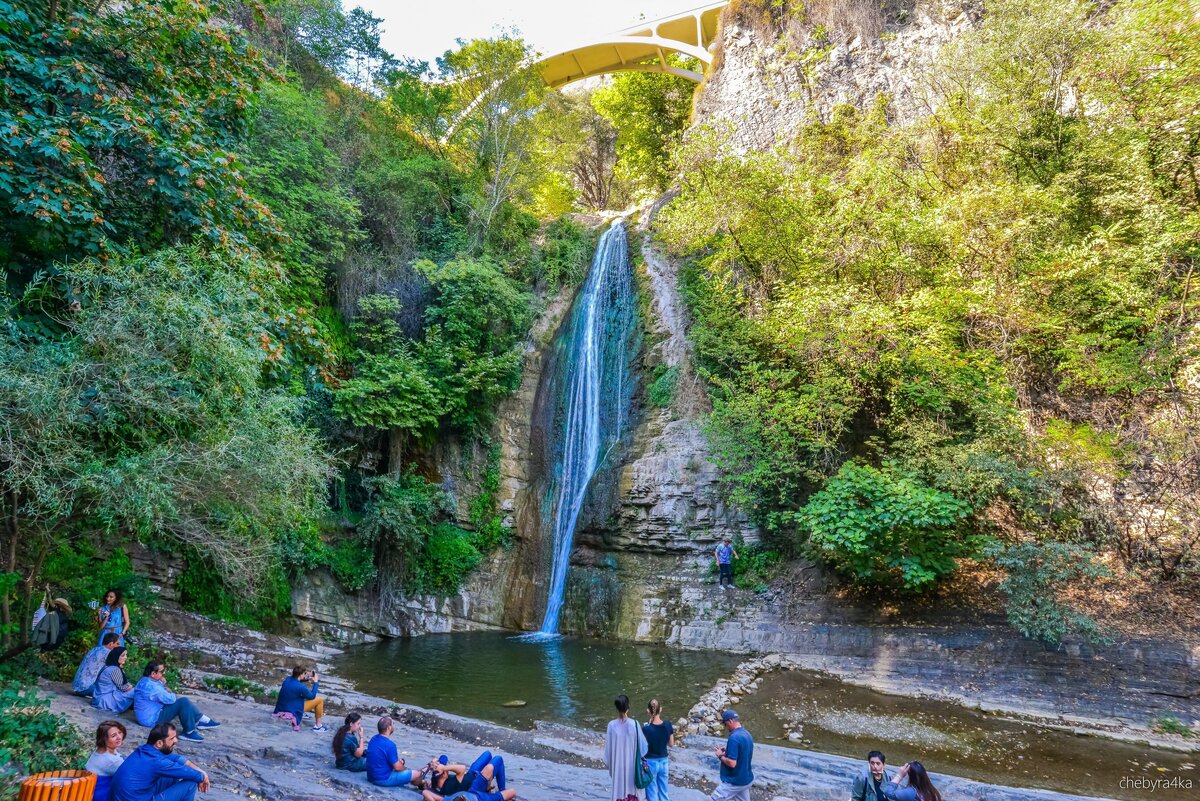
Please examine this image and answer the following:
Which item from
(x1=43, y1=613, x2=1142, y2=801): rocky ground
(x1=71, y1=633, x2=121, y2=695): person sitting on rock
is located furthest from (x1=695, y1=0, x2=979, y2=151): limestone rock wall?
(x1=71, y1=633, x2=121, y2=695): person sitting on rock

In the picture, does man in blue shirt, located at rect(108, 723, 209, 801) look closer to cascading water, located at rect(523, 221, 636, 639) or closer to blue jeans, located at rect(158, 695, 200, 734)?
blue jeans, located at rect(158, 695, 200, 734)

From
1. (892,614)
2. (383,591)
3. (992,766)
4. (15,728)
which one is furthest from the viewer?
(383,591)

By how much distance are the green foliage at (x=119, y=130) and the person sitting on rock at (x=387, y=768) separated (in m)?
6.45

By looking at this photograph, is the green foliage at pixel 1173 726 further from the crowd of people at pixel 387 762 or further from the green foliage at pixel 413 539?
the green foliage at pixel 413 539

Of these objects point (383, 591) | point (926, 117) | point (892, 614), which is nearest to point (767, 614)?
point (892, 614)

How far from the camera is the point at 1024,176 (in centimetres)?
1325

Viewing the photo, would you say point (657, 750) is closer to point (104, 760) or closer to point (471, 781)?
point (471, 781)

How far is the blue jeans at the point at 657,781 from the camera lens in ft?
17.0

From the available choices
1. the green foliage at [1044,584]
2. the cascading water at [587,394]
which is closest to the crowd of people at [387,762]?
Answer: the green foliage at [1044,584]

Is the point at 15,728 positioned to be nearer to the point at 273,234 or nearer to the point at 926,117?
the point at 273,234

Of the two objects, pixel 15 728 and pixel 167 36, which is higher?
pixel 167 36

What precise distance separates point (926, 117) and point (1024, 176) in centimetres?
416

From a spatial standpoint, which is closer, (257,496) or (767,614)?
(257,496)

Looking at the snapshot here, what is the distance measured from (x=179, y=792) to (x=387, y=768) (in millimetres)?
1732
